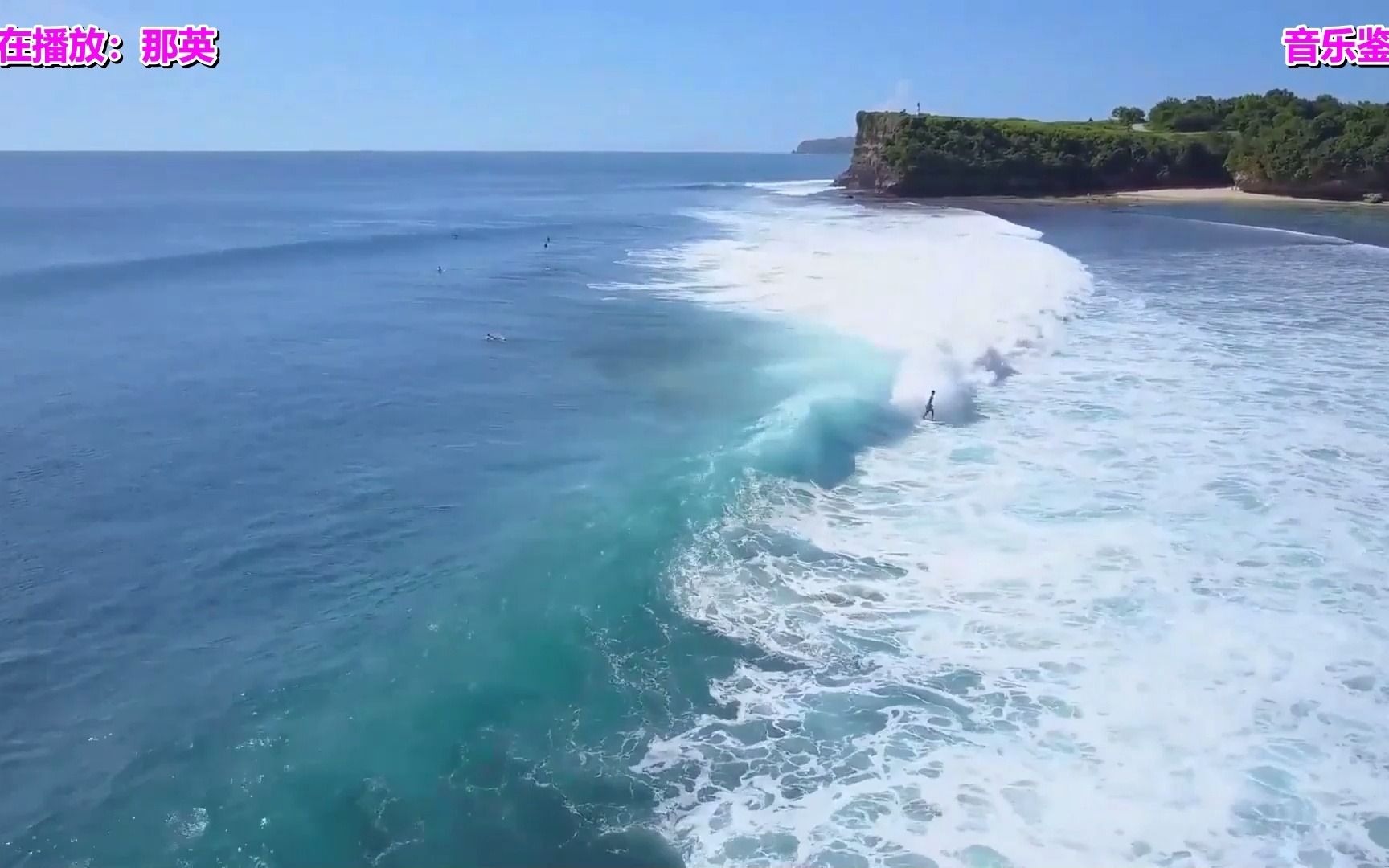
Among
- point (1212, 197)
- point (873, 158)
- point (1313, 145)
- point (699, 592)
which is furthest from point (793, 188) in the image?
point (699, 592)

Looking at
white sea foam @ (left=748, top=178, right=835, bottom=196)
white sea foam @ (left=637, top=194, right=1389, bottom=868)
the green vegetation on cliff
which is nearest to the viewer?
white sea foam @ (left=637, top=194, right=1389, bottom=868)

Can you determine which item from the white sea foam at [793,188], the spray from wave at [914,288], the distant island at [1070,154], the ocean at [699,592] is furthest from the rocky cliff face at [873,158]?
the ocean at [699,592]

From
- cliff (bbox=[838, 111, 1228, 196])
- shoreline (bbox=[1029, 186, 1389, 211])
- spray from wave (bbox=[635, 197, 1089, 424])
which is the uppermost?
cliff (bbox=[838, 111, 1228, 196])

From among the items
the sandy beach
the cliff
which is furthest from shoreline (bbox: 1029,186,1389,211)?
the cliff

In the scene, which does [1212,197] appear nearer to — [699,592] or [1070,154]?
[1070,154]

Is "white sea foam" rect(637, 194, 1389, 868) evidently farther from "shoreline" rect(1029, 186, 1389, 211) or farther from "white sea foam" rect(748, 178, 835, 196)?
"white sea foam" rect(748, 178, 835, 196)

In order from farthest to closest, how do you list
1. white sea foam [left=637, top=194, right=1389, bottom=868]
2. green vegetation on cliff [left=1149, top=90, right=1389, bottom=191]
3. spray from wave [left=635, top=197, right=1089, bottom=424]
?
green vegetation on cliff [left=1149, top=90, right=1389, bottom=191], spray from wave [left=635, top=197, right=1089, bottom=424], white sea foam [left=637, top=194, right=1389, bottom=868]

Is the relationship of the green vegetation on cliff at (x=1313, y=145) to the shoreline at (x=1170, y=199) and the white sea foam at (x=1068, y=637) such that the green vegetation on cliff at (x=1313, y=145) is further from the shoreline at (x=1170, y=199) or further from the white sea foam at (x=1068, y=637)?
the white sea foam at (x=1068, y=637)
